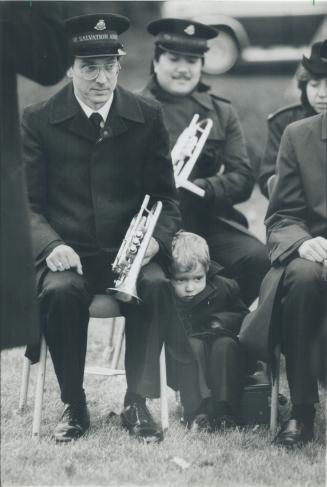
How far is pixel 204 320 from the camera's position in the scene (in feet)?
16.3

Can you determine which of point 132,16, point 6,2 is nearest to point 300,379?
point 6,2

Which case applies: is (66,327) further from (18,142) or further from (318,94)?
(318,94)

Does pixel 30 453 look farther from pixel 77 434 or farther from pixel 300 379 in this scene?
pixel 300 379

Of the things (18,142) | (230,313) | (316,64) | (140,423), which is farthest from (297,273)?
(316,64)

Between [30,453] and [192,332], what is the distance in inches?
44.5

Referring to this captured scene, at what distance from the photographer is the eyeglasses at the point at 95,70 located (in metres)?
4.79

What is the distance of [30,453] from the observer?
437cm

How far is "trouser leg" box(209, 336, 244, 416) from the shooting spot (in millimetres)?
4773

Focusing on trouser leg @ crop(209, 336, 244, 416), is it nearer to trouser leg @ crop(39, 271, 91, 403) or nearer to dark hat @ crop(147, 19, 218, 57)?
trouser leg @ crop(39, 271, 91, 403)

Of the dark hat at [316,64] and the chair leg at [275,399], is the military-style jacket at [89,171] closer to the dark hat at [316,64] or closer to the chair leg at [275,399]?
the chair leg at [275,399]

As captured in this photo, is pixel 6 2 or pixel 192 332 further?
pixel 192 332

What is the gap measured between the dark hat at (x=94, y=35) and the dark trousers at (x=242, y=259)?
1578 millimetres

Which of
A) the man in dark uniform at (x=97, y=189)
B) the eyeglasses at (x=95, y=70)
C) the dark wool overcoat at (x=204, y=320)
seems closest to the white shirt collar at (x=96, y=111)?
the man in dark uniform at (x=97, y=189)

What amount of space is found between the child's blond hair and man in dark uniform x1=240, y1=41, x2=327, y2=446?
39 centimetres
